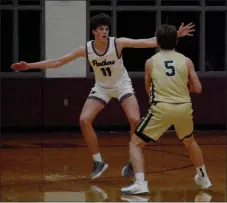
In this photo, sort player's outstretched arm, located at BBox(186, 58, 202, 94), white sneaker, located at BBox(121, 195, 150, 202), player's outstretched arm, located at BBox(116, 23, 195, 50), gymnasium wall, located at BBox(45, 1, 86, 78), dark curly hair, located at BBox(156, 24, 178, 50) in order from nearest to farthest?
white sneaker, located at BBox(121, 195, 150, 202), dark curly hair, located at BBox(156, 24, 178, 50), player's outstretched arm, located at BBox(186, 58, 202, 94), player's outstretched arm, located at BBox(116, 23, 195, 50), gymnasium wall, located at BBox(45, 1, 86, 78)

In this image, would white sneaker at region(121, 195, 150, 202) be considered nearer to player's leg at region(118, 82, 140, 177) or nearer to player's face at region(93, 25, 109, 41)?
player's leg at region(118, 82, 140, 177)

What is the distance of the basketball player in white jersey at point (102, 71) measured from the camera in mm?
9367

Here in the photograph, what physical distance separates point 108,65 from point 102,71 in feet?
0.40

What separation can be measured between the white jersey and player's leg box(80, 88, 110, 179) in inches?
6.6

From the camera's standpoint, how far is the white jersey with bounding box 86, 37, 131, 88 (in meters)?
9.44

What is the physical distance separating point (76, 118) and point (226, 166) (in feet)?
17.9

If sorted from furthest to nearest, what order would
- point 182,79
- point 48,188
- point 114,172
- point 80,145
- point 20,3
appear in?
point 20,3 < point 80,145 < point 114,172 < point 48,188 < point 182,79

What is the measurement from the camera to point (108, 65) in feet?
31.1

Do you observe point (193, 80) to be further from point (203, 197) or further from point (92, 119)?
point (92, 119)

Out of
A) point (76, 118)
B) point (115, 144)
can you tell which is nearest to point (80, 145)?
point (115, 144)

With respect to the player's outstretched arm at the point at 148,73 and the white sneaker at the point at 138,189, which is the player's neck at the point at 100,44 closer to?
the player's outstretched arm at the point at 148,73

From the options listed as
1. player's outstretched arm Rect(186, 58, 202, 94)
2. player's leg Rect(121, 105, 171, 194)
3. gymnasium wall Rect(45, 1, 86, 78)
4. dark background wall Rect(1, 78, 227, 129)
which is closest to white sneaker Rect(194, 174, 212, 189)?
player's leg Rect(121, 105, 171, 194)

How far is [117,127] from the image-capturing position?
15.7 m

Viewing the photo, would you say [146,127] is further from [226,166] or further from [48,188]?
[226,166]
